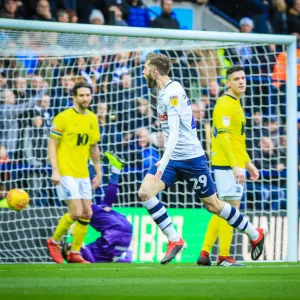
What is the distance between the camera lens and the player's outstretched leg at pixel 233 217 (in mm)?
9166

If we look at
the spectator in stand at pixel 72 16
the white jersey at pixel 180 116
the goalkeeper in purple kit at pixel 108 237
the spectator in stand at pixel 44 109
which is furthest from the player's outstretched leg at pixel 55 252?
the spectator in stand at pixel 72 16

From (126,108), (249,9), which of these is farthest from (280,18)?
(126,108)

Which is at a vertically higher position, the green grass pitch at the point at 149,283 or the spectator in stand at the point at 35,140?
the spectator in stand at the point at 35,140

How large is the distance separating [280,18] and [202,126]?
5.58 metres

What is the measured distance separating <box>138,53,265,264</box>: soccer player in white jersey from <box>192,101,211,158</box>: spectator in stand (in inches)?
162

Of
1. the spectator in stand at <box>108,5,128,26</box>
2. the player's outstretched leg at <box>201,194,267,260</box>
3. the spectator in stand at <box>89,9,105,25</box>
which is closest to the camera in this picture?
the player's outstretched leg at <box>201,194,267,260</box>

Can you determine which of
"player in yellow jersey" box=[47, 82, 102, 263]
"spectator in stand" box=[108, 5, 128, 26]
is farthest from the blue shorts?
"spectator in stand" box=[108, 5, 128, 26]

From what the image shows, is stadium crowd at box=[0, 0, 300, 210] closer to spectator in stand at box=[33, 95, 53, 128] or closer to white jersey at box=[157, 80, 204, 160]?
spectator in stand at box=[33, 95, 53, 128]

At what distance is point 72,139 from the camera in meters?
11.2

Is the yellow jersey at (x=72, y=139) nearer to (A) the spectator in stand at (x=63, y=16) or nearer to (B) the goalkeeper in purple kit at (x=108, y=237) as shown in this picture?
(B) the goalkeeper in purple kit at (x=108, y=237)

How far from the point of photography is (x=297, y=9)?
19.0m

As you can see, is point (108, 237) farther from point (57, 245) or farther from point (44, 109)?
point (44, 109)

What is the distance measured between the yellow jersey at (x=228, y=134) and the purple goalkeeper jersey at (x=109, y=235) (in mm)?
2024

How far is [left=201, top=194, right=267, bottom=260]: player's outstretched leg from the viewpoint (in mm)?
9166
